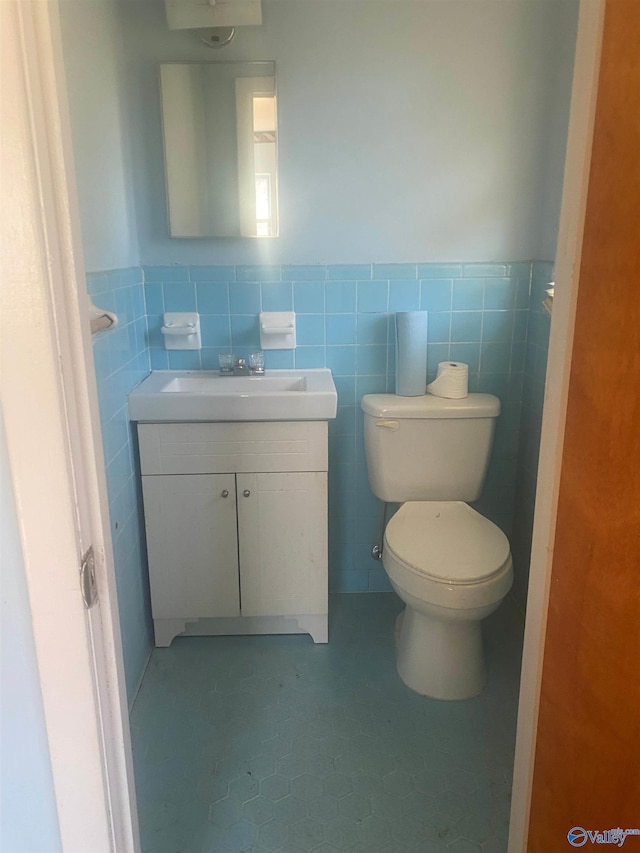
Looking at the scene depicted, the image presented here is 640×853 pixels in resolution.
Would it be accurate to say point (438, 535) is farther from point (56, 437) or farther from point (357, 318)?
point (56, 437)

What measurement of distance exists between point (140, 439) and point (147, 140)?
1.02m

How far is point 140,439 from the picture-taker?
1.97m

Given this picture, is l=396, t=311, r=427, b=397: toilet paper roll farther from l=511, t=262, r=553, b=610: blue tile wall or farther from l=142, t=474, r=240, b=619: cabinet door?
l=142, t=474, r=240, b=619: cabinet door

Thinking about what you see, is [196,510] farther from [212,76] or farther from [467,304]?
[212,76]

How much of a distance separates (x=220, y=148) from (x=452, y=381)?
1.12 metres

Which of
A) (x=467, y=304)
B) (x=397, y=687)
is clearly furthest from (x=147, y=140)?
(x=397, y=687)

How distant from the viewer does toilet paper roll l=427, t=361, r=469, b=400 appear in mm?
2145

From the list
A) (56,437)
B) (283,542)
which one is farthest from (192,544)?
(56,437)

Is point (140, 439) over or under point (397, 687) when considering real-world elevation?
over

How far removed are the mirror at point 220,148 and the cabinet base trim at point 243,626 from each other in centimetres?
134

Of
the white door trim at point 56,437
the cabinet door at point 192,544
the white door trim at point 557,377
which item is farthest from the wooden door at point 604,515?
the cabinet door at point 192,544

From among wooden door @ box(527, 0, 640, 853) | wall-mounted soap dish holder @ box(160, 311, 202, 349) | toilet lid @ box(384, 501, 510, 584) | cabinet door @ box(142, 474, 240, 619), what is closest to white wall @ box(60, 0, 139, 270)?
wall-mounted soap dish holder @ box(160, 311, 202, 349)

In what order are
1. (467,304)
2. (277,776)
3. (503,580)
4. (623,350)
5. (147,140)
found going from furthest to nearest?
1. (467,304)
2. (147,140)
3. (503,580)
4. (277,776)
5. (623,350)

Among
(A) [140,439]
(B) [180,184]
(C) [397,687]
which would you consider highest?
(B) [180,184]
